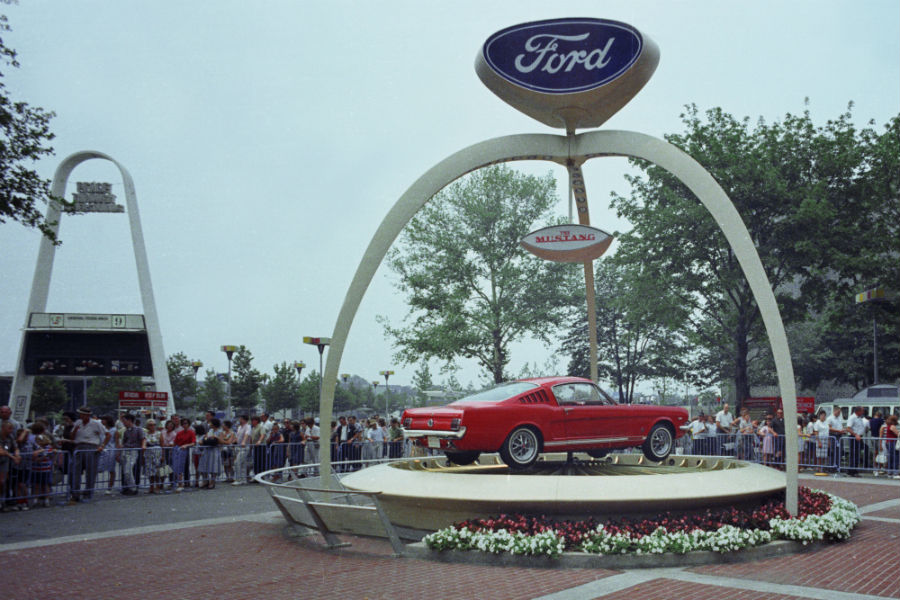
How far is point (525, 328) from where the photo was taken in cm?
3997

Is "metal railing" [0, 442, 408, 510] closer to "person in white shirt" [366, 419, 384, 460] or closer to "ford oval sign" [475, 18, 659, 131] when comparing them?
"person in white shirt" [366, 419, 384, 460]

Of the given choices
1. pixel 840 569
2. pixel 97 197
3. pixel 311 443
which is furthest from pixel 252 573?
pixel 97 197

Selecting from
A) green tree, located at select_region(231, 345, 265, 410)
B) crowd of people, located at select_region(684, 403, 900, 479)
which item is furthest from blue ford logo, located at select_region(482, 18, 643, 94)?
green tree, located at select_region(231, 345, 265, 410)

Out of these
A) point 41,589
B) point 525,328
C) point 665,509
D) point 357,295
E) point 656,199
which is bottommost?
point 41,589

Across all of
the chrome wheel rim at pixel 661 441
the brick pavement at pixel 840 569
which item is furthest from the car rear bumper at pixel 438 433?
the chrome wheel rim at pixel 661 441

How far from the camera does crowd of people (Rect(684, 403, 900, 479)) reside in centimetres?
2172

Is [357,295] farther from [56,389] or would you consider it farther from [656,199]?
[56,389]

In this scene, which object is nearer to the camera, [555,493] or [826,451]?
[555,493]

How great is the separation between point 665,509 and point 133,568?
6.67 metres

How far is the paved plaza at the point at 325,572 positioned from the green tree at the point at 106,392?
65.5m

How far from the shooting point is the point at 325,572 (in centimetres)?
919

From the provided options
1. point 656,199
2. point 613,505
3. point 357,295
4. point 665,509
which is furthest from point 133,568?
point 656,199

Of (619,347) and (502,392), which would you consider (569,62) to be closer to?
(502,392)

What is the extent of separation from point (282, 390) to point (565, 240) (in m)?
74.9
